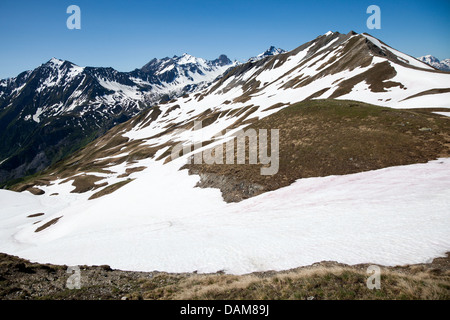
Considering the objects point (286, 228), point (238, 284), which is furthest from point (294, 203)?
point (238, 284)

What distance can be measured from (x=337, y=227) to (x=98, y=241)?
27179 mm

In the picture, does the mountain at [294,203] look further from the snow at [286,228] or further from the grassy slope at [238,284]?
the grassy slope at [238,284]

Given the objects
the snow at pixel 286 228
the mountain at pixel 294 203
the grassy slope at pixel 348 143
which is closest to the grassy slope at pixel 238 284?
the snow at pixel 286 228

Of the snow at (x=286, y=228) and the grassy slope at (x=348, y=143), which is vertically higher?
the grassy slope at (x=348, y=143)

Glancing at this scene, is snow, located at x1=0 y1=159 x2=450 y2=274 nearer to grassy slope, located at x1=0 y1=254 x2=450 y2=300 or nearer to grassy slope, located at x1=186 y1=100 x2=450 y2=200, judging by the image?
grassy slope, located at x1=0 y1=254 x2=450 y2=300

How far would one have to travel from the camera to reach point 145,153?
11481 centimetres

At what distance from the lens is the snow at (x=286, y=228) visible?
1612cm

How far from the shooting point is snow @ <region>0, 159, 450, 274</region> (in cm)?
1612

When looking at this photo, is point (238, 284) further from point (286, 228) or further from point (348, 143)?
point (348, 143)

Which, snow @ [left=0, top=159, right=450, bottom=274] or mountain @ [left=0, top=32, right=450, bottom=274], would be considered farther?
mountain @ [left=0, top=32, right=450, bottom=274]

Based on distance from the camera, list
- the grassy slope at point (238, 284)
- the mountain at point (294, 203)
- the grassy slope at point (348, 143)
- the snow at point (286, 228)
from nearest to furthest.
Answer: the grassy slope at point (238, 284), the snow at point (286, 228), the mountain at point (294, 203), the grassy slope at point (348, 143)

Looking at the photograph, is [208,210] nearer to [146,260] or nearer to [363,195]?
[146,260]

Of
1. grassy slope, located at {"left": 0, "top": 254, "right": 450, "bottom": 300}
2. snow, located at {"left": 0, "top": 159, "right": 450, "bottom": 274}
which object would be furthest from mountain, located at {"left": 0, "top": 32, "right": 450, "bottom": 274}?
grassy slope, located at {"left": 0, "top": 254, "right": 450, "bottom": 300}
